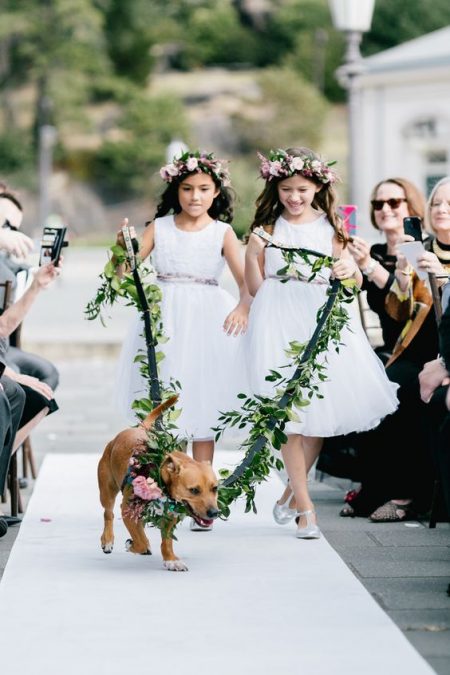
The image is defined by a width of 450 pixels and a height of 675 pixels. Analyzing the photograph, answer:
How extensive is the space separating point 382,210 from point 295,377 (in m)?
1.74

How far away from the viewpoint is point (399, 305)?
23.2 ft

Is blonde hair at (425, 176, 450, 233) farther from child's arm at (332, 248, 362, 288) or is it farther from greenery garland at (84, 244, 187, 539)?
greenery garland at (84, 244, 187, 539)

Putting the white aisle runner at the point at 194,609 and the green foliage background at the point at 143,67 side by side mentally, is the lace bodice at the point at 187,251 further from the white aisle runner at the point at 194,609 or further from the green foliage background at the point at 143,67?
the green foliage background at the point at 143,67

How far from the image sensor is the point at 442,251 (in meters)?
6.99

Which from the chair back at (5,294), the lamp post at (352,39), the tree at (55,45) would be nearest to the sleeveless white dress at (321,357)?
the chair back at (5,294)

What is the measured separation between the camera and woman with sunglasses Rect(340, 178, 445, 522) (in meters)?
6.93

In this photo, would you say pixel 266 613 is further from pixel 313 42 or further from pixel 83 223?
pixel 313 42

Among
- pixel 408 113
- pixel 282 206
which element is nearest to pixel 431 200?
pixel 282 206

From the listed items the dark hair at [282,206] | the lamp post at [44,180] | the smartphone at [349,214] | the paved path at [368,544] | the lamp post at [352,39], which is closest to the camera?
the paved path at [368,544]

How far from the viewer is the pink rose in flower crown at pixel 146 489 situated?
17.5 ft

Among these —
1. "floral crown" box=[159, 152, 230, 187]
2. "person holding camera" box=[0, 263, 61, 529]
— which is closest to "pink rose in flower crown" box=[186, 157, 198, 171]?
"floral crown" box=[159, 152, 230, 187]

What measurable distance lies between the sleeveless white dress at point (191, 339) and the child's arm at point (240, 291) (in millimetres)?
52

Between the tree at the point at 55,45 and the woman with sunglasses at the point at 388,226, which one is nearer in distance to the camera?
the woman with sunglasses at the point at 388,226

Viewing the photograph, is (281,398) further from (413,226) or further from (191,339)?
(413,226)
